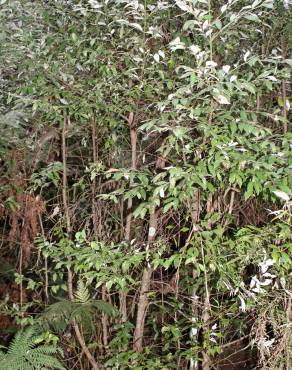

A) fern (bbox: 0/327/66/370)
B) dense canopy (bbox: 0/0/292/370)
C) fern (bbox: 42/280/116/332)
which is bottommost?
fern (bbox: 0/327/66/370)

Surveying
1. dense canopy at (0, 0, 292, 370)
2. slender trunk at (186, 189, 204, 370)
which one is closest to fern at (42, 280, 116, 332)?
dense canopy at (0, 0, 292, 370)

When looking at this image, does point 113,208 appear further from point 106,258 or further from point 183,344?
point 183,344

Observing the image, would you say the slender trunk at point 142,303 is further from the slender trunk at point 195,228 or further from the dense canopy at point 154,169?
the slender trunk at point 195,228

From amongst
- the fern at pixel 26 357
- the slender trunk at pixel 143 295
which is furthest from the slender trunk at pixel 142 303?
the fern at pixel 26 357

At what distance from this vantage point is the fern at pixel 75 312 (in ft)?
A: 8.43

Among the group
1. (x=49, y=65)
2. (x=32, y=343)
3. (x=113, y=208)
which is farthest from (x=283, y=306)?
(x=49, y=65)

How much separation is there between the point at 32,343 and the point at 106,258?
0.77 meters

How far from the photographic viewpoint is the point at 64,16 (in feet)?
8.53

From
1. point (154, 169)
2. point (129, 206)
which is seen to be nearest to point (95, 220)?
point (129, 206)

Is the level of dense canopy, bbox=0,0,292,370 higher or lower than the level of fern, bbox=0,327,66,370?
higher

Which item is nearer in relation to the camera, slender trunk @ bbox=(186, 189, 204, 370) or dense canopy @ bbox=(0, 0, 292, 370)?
dense canopy @ bbox=(0, 0, 292, 370)

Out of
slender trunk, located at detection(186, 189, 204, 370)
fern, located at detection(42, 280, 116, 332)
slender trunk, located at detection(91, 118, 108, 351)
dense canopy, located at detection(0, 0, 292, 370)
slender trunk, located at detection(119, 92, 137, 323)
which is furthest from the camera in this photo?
slender trunk, located at detection(91, 118, 108, 351)

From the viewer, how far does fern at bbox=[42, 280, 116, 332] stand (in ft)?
8.43

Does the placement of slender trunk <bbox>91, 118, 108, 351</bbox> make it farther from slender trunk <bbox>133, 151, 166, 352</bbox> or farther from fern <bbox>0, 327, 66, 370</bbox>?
fern <bbox>0, 327, 66, 370</bbox>
